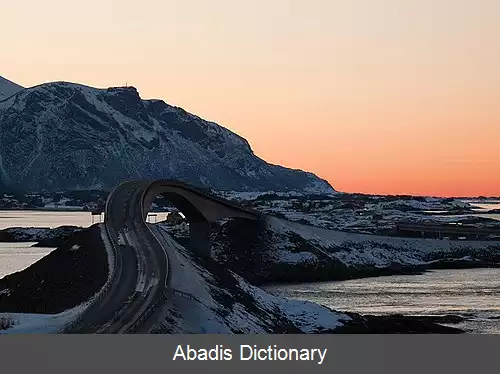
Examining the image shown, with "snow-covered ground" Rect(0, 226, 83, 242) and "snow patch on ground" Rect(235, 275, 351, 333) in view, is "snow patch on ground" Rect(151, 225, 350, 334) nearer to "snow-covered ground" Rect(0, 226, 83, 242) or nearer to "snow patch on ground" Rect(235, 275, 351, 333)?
"snow patch on ground" Rect(235, 275, 351, 333)

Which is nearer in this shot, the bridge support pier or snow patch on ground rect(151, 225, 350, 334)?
snow patch on ground rect(151, 225, 350, 334)

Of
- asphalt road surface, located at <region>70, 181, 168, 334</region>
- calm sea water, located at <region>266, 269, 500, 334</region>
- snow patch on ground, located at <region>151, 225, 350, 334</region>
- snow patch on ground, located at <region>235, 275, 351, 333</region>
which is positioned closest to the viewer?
asphalt road surface, located at <region>70, 181, 168, 334</region>

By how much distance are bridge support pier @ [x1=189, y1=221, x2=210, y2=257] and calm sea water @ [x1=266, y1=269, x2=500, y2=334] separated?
31.3 feet

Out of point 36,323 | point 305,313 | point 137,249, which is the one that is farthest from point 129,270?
point 36,323

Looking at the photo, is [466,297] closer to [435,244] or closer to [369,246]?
[369,246]

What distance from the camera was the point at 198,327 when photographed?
46.3m

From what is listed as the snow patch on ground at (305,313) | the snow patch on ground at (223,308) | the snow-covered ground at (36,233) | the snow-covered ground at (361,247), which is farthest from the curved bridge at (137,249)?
the snow-covered ground at (36,233)

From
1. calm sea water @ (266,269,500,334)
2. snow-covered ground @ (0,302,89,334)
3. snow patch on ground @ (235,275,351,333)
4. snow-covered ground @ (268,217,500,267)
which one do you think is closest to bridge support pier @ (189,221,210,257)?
calm sea water @ (266,269,500,334)

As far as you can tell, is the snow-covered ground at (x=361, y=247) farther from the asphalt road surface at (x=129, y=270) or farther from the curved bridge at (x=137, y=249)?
the asphalt road surface at (x=129, y=270)

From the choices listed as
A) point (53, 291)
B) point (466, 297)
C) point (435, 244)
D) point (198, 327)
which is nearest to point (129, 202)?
point (53, 291)

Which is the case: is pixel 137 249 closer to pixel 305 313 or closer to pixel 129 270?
pixel 129 270

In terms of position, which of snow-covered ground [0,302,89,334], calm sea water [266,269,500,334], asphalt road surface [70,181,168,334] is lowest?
calm sea water [266,269,500,334]

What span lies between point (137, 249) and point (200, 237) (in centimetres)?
3285

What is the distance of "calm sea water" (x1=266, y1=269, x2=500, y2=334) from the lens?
69125 mm
